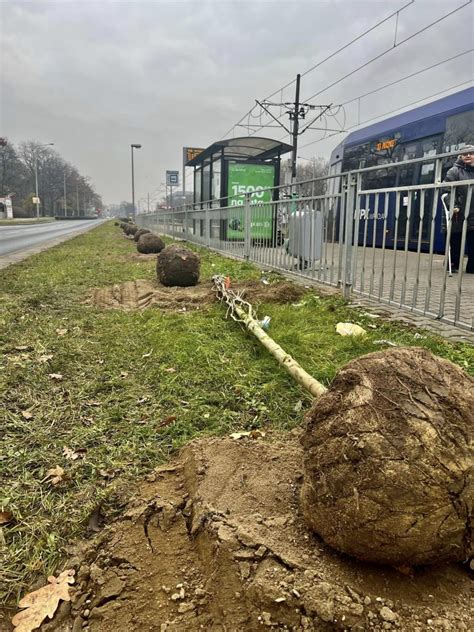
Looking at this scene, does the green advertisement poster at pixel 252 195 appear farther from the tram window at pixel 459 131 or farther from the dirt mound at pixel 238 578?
the dirt mound at pixel 238 578

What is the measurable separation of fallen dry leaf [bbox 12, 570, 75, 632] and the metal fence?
4014 mm

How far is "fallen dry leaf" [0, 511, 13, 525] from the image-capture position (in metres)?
2.01

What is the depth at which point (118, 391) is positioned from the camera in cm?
340

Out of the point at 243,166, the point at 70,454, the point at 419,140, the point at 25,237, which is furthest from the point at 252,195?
the point at 25,237

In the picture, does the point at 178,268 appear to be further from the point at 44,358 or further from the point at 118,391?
the point at 118,391

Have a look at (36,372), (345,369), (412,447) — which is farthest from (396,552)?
(36,372)

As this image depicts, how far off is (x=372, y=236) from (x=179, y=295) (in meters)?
3.14

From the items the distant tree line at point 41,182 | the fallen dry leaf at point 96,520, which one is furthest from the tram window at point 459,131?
the distant tree line at point 41,182

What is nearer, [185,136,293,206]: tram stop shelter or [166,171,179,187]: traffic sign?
[185,136,293,206]: tram stop shelter

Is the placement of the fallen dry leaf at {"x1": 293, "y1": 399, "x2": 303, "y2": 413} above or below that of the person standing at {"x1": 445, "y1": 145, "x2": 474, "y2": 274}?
below

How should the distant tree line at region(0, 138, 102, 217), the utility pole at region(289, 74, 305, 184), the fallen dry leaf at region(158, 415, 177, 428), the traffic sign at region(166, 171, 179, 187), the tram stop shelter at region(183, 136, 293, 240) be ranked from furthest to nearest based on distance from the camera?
the distant tree line at region(0, 138, 102, 217) → the traffic sign at region(166, 171, 179, 187) → the utility pole at region(289, 74, 305, 184) → the tram stop shelter at region(183, 136, 293, 240) → the fallen dry leaf at region(158, 415, 177, 428)

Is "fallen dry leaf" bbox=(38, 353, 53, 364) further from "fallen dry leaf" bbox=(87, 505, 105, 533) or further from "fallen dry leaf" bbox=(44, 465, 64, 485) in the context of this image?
"fallen dry leaf" bbox=(87, 505, 105, 533)

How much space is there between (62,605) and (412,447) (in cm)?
135

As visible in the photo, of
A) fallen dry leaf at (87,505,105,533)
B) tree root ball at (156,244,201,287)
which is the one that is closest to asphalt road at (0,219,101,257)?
tree root ball at (156,244,201,287)
